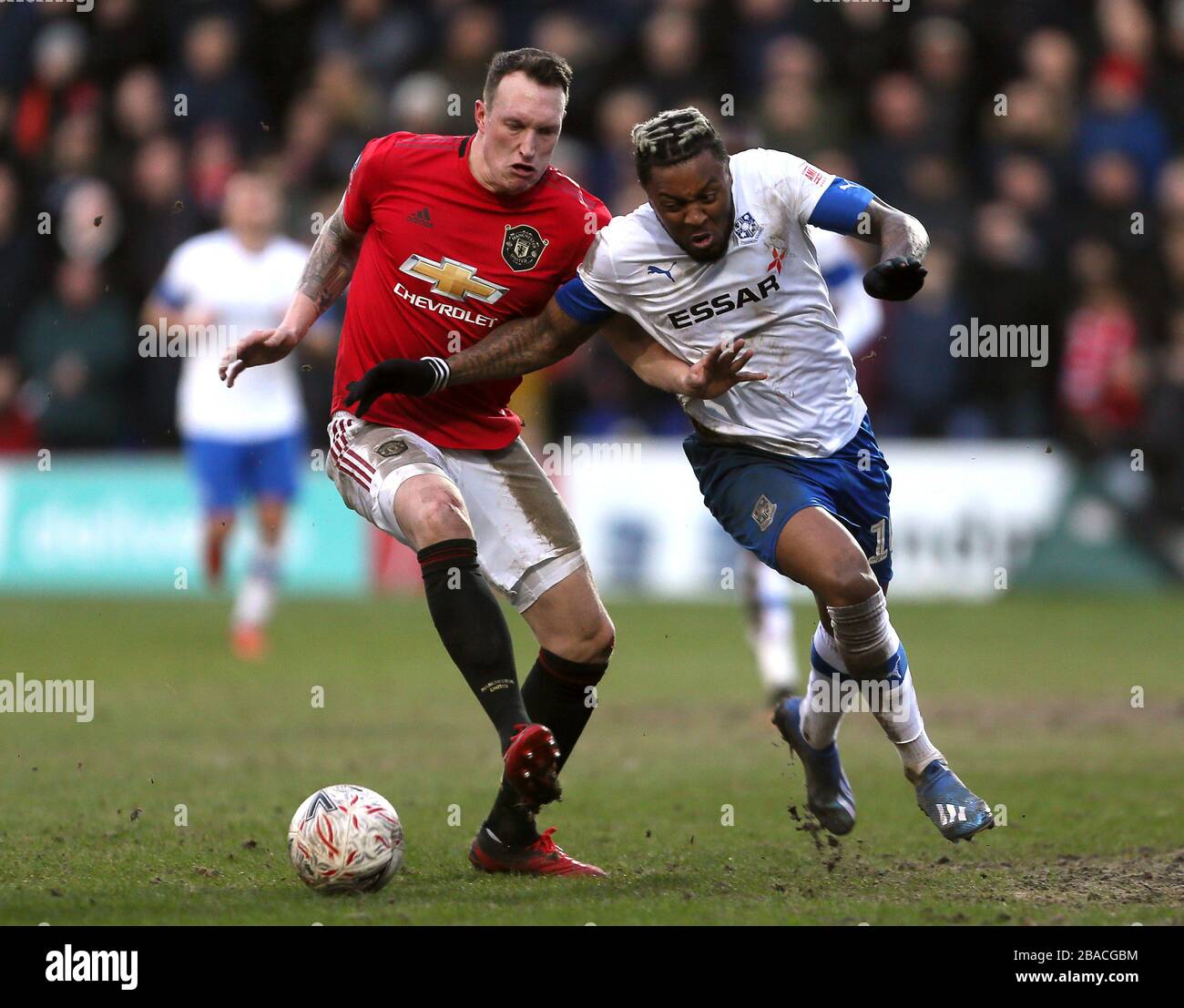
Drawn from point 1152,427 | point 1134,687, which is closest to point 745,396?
point 1134,687

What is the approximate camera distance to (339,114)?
18.3 m

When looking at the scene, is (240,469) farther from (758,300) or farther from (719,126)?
(758,300)

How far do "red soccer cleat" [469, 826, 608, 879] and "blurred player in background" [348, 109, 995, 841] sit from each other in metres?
1.19

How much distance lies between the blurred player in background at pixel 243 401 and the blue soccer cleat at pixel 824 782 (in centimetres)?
699

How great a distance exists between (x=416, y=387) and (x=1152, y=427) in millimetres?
11821

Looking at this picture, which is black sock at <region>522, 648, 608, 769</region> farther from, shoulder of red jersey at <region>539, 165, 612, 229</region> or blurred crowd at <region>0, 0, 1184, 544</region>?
blurred crowd at <region>0, 0, 1184, 544</region>

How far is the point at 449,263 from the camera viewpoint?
666cm

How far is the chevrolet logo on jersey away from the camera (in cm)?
666

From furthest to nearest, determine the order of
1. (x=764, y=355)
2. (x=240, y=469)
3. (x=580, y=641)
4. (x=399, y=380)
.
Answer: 1. (x=240, y=469)
2. (x=580, y=641)
3. (x=764, y=355)
4. (x=399, y=380)

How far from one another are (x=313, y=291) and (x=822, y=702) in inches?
98.1

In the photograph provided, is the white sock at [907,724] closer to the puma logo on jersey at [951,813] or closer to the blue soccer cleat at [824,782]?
the puma logo on jersey at [951,813]

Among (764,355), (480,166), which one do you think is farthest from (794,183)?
(480,166)

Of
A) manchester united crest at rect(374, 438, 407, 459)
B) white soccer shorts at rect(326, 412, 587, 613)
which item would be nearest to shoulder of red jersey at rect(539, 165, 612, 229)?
white soccer shorts at rect(326, 412, 587, 613)

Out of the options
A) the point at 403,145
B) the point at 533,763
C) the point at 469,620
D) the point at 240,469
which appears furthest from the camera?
the point at 240,469
